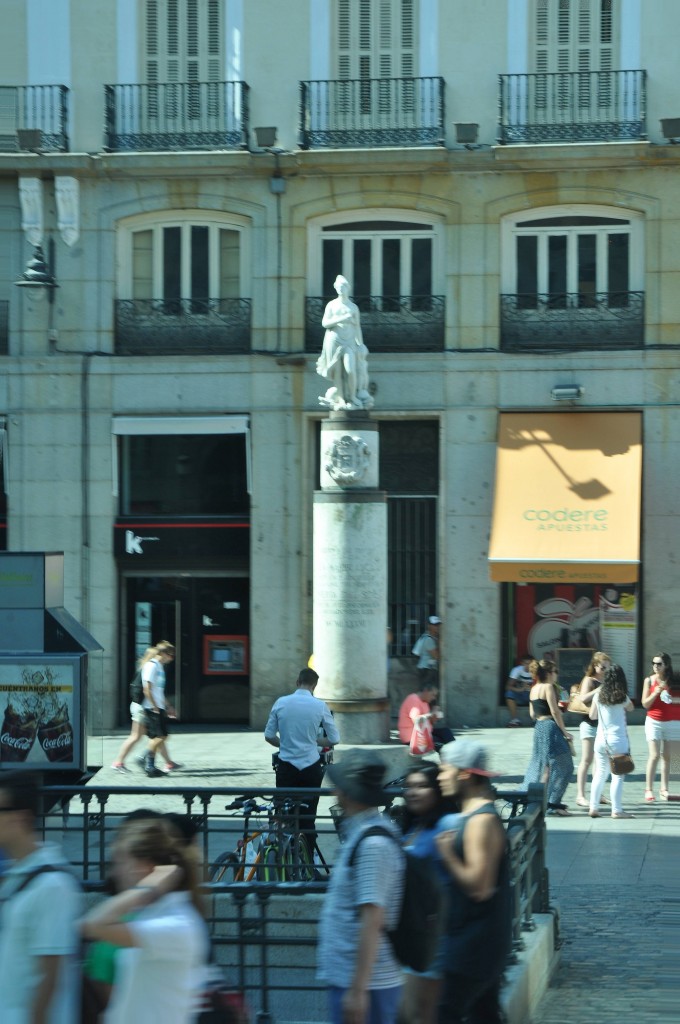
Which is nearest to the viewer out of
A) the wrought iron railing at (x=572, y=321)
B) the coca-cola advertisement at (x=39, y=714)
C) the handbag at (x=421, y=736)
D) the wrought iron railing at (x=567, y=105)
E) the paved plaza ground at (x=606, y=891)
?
the paved plaza ground at (x=606, y=891)

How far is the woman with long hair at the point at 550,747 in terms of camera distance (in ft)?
48.0

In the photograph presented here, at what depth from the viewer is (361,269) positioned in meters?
23.4

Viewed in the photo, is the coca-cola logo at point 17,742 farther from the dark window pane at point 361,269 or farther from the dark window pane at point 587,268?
the dark window pane at point 587,268

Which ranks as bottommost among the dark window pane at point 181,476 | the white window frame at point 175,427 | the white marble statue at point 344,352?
the dark window pane at point 181,476

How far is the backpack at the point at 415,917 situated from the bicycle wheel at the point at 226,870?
440cm

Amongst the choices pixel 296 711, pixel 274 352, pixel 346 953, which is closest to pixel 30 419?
pixel 274 352

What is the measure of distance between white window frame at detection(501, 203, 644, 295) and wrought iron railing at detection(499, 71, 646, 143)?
1.06 meters

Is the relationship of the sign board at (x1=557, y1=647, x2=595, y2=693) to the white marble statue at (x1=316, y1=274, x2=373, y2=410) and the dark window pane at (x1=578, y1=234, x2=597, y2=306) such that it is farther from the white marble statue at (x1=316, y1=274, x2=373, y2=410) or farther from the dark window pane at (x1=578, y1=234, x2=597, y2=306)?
the white marble statue at (x1=316, y1=274, x2=373, y2=410)

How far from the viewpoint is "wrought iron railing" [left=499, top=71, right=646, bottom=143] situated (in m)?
22.5

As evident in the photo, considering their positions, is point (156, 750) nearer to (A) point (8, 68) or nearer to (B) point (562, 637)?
(B) point (562, 637)

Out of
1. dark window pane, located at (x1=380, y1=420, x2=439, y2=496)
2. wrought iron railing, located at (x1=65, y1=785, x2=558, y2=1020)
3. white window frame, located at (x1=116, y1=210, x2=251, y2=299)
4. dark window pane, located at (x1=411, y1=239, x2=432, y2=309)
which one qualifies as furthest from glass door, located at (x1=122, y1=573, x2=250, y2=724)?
wrought iron railing, located at (x1=65, y1=785, x2=558, y2=1020)

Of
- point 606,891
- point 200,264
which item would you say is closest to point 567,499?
point 200,264

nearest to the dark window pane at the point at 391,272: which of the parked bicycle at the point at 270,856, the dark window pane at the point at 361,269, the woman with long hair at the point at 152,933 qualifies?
the dark window pane at the point at 361,269

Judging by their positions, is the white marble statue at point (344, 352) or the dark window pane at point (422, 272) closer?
the white marble statue at point (344, 352)
